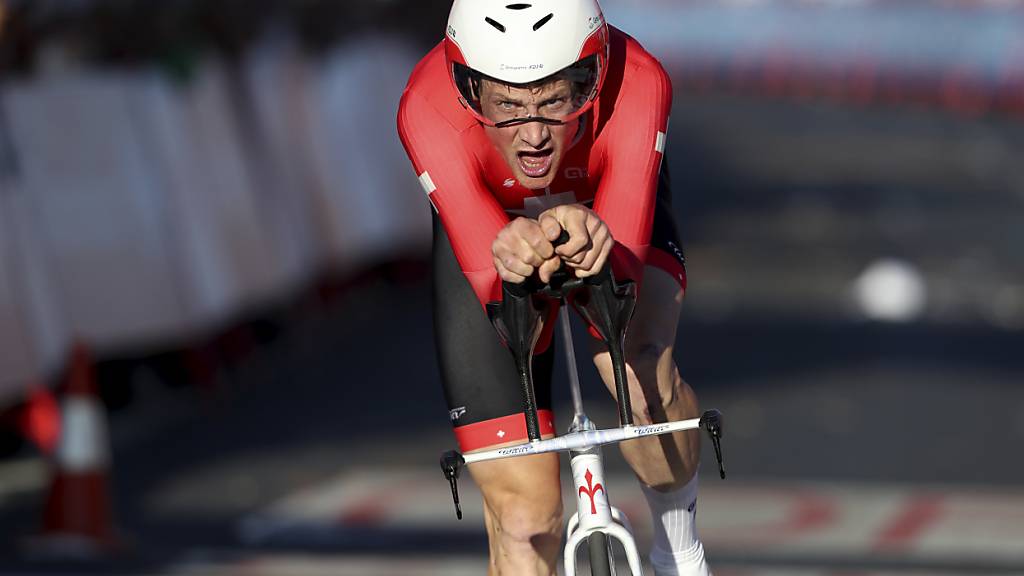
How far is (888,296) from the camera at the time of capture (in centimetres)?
1562

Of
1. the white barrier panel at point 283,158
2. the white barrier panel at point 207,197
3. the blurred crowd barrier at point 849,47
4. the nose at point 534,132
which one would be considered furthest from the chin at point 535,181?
the blurred crowd barrier at point 849,47

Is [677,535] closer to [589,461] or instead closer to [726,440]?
[589,461]

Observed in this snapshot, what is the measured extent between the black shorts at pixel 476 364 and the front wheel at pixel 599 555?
0.59 metres

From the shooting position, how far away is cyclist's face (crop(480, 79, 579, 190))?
15.6 ft

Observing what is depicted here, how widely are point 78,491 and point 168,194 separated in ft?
9.80

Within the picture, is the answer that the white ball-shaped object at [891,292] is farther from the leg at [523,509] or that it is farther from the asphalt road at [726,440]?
the leg at [523,509]

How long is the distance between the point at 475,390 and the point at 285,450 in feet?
18.1

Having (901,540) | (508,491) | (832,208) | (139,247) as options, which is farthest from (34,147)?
(832,208)

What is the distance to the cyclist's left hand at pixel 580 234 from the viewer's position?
4.45m

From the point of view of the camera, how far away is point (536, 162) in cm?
485

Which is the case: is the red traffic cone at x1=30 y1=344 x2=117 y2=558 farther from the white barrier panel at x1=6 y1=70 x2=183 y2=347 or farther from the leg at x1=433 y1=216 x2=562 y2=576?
the leg at x1=433 y1=216 x2=562 y2=576

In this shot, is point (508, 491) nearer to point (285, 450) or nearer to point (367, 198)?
point (285, 450)

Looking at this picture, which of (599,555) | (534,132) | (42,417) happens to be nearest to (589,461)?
(599,555)

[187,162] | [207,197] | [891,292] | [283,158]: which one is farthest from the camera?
[891,292]
